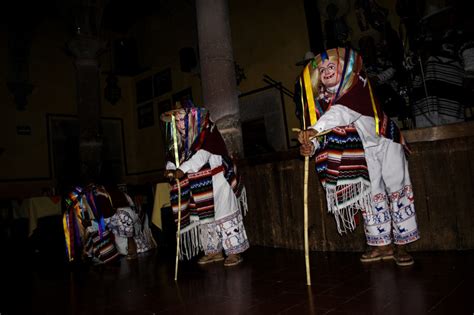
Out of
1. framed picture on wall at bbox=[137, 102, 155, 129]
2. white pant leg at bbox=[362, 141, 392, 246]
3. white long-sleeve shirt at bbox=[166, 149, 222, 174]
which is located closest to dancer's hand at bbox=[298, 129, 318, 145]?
white pant leg at bbox=[362, 141, 392, 246]

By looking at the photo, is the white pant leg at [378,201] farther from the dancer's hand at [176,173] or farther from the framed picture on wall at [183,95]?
the framed picture on wall at [183,95]

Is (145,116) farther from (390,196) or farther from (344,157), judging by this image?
(390,196)

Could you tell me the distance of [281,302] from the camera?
7.47ft

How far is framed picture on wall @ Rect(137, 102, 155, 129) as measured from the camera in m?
13.0

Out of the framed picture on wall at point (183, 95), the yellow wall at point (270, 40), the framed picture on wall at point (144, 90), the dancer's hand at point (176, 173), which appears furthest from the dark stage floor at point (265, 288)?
the framed picture on wall at point (144, 90)

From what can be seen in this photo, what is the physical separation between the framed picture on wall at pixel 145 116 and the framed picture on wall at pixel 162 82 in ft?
1.73

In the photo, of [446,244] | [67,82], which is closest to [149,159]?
[67,82]

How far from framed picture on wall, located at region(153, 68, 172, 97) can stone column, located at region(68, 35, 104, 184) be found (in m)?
3.89

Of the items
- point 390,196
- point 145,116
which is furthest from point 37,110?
point 390,196

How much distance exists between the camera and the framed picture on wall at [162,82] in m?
12.4

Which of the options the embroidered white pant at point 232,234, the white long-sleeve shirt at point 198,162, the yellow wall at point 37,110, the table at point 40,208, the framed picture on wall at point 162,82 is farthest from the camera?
the framed picture on wall at point 162,82

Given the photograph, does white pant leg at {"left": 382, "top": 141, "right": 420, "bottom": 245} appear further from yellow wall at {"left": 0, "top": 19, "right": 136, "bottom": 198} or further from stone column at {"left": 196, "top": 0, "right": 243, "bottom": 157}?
yellow wall at {"left": 0, "top": 19, "right": 136, "bottom": 198}

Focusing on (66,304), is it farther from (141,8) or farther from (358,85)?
(141,8)

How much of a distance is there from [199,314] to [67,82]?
1153 cm
